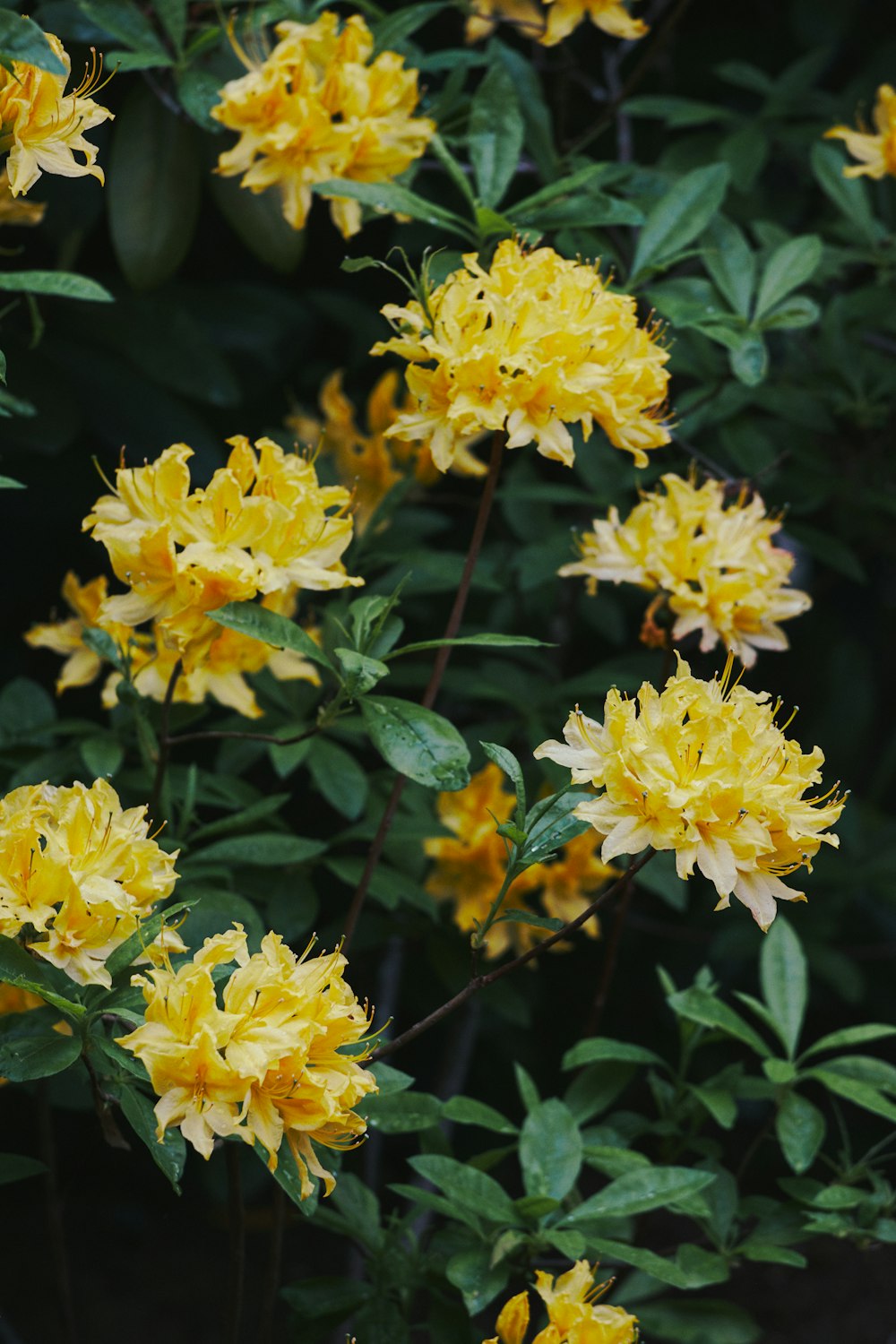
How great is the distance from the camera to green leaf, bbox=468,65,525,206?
53.3 inches

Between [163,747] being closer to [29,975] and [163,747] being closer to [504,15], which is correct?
[29,975]

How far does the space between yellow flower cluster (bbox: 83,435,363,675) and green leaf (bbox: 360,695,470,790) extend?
10 cm

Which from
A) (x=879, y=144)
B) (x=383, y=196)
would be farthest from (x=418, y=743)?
(x=879, y=144)

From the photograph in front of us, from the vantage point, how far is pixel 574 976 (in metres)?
2.30

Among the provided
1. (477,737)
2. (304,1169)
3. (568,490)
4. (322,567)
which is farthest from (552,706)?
(304,1169)

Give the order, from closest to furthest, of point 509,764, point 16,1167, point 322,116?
1. point 509,764
2. point 16,1167
3. point 322,116

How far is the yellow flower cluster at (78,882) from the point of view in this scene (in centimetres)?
94

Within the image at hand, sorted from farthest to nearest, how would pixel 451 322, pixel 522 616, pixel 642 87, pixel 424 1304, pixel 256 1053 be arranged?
pixel 642 87 < pixel 424 1304 < pixel 522 616 < pixel 451 322 < pixel 256 1053

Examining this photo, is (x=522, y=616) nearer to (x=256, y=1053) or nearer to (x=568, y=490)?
(x=568, y=490)

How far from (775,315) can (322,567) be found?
23.1 inches

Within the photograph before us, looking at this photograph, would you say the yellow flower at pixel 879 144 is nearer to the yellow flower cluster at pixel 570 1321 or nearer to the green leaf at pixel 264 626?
the green leaf at pixel 264 626

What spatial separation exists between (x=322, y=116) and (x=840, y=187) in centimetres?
71

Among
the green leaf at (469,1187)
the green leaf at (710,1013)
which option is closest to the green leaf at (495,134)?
the green leaf at (710,1013)

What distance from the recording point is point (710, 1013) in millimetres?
1285
